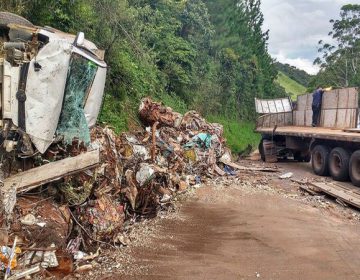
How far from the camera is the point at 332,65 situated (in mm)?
35969

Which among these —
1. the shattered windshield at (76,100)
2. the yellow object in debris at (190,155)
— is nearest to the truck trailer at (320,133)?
the yellow object in debris at (190,155)

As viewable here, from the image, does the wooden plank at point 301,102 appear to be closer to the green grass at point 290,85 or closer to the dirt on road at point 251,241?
the dirt on road at point 251,241

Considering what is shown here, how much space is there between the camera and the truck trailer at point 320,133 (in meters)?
10.4

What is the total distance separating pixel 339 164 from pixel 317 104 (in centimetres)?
349

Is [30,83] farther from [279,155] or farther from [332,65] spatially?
[332,65]

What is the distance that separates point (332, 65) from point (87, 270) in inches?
1405

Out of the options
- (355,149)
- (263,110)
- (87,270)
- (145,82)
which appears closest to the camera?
(87,270)

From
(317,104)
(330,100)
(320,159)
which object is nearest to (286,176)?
Result: (320,159)

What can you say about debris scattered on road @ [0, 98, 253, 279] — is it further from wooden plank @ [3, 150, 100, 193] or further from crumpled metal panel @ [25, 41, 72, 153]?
crumpled metal panel @ [25, 41, 72, 153]

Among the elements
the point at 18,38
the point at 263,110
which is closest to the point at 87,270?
the point at 18,38

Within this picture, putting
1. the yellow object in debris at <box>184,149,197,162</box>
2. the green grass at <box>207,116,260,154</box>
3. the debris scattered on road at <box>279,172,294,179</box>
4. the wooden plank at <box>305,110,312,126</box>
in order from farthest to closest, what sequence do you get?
the green grass at <box>207,116,260,154</box> < the wooden plank at <box>305,110,312,126</box> < the debris scattered on road at <box>279,172,294,179</box> < the yellow object in debris at <box>184,149,197,162</box>

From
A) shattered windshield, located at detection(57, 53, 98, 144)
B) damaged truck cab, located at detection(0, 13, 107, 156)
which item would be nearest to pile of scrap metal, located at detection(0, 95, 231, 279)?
shattered windshield, located at detection(57, 53, 98, 144)

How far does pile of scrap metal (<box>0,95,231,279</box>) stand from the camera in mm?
4430

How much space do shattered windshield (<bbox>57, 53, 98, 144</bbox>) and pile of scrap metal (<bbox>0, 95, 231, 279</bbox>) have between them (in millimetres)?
205
